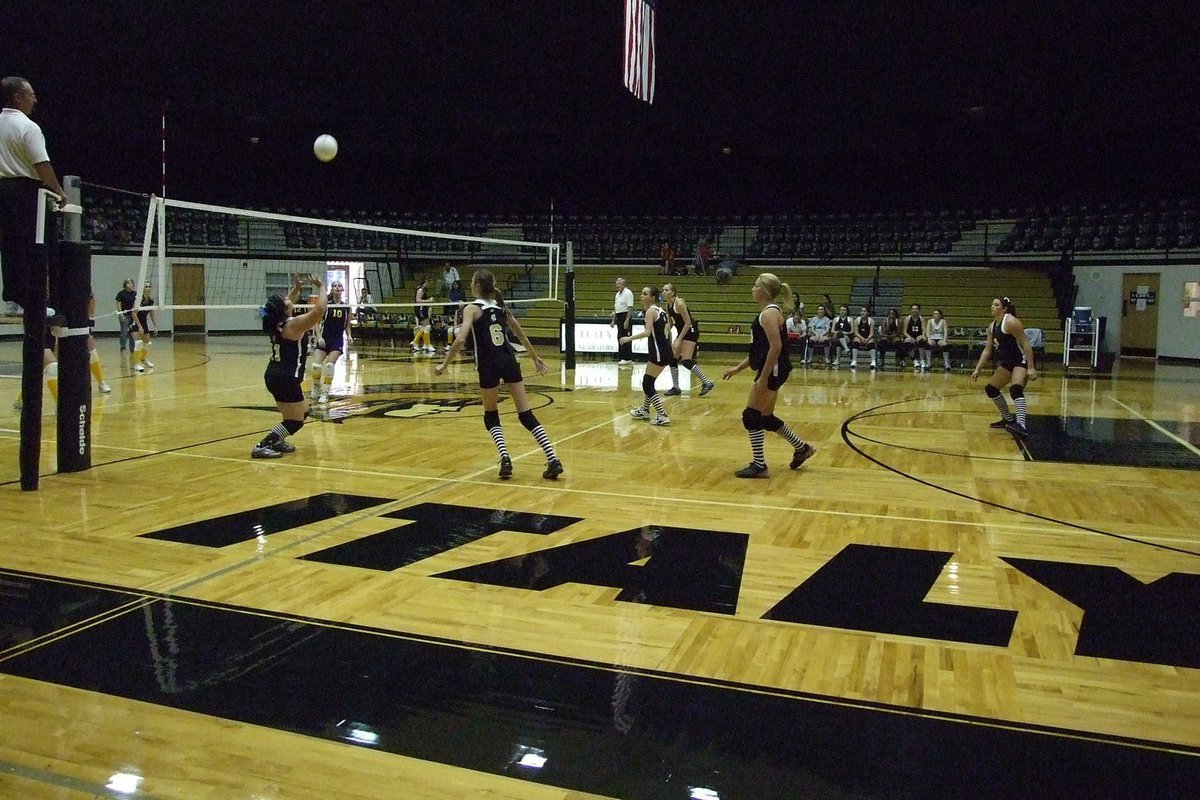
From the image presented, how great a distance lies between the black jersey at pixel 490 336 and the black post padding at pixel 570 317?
9.10m

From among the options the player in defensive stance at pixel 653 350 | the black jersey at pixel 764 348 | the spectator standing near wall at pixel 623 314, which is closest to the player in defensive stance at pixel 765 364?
the black jersey at pixel 764 348

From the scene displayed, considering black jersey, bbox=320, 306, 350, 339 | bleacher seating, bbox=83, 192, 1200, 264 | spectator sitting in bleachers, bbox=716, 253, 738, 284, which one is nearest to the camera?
black jersey, bbox=320, 306, 350, 339

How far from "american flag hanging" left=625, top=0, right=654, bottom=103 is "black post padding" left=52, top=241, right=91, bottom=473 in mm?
9823

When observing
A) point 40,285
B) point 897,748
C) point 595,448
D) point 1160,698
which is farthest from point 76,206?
point 1160,698

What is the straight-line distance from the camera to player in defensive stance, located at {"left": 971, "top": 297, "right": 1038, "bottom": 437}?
416 inches

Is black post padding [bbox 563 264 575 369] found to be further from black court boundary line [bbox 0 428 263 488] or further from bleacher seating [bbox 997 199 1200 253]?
bleacher seating [bbox 997 199 1200 253]

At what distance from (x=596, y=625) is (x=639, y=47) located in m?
13.4

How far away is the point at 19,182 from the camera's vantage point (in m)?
6.55

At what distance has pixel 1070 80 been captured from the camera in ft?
73.9

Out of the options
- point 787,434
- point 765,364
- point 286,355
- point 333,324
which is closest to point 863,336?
point 333,324

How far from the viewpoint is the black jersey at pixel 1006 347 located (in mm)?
10852

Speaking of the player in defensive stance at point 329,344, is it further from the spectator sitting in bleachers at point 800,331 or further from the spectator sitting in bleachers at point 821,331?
the spectator sitting in bleachers at point 821,331

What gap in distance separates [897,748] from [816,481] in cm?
485

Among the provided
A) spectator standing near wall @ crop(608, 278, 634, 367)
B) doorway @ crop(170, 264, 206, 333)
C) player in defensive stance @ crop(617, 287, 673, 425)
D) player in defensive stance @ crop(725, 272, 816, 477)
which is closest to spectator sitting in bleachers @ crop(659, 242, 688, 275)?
spectator standing near wall @ crop(608, 278, 634, 367)
